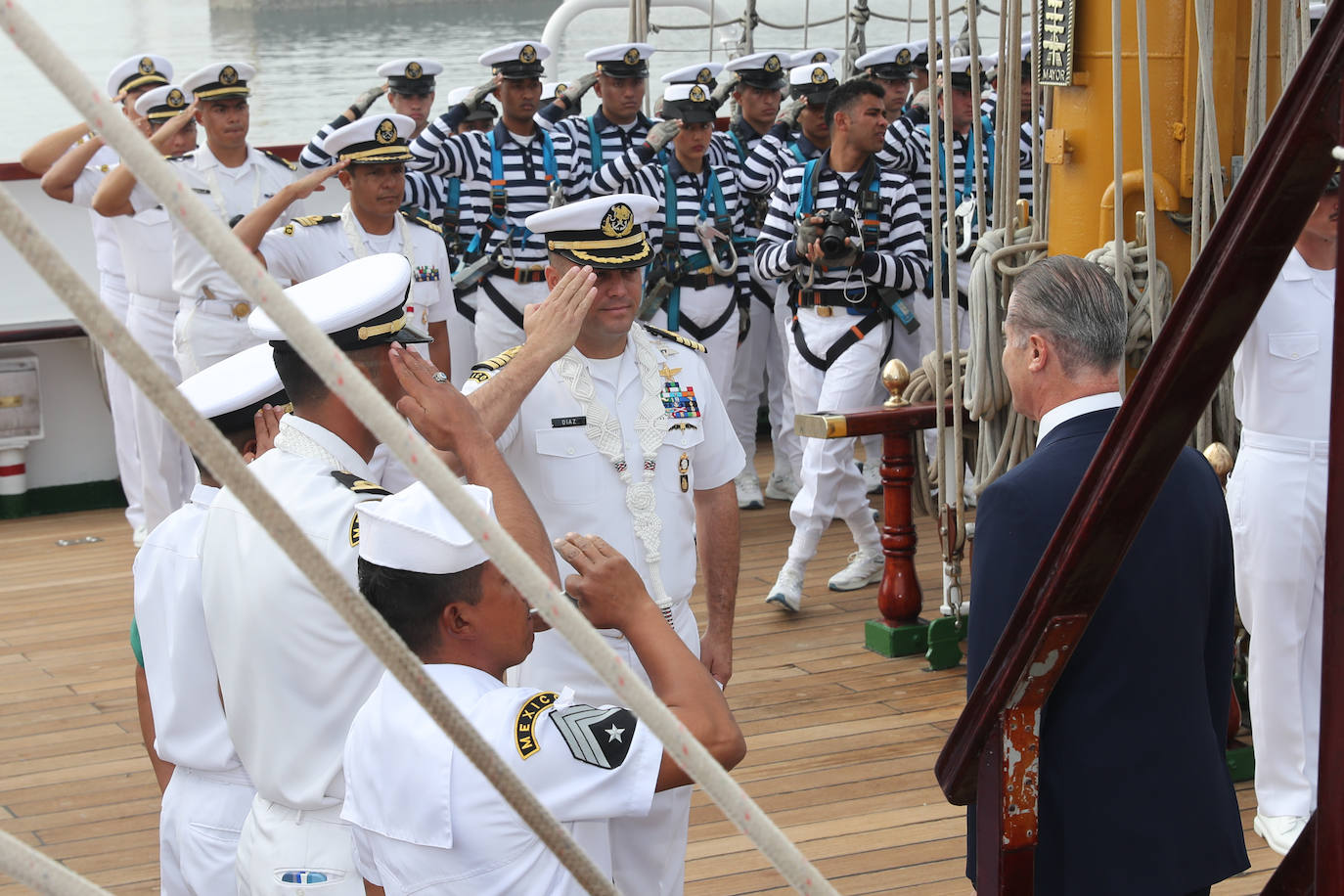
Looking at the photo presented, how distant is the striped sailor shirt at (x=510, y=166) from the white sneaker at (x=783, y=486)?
131cm

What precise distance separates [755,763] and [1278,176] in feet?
9.02

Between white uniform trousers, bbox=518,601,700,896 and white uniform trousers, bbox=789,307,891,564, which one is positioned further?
white uniform trousers, bbox=789,307,891,564

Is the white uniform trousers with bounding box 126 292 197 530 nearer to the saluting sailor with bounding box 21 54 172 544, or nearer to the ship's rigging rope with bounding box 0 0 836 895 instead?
the saluting sailor with bounding box 21 54 172 544

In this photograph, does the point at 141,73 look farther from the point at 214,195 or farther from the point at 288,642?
the point at 288,642

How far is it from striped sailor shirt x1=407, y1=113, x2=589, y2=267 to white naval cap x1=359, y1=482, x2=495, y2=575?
455 cm

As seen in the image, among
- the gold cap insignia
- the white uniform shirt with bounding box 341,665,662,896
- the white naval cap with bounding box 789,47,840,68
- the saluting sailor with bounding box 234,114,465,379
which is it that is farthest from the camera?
the white naval cap with bounding box 789,47,840,68

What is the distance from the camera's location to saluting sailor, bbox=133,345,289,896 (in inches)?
82.4

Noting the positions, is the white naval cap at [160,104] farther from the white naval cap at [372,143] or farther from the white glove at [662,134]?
Result: the white glove at [662,134]

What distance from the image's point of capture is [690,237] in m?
5.96

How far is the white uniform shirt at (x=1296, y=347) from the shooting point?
116 inches

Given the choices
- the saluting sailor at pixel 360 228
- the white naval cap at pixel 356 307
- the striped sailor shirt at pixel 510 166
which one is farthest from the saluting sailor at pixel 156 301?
the white naval cap at pixel 356 307

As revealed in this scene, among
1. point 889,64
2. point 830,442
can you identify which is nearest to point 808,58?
point 889,64

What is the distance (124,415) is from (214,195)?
97 centimetres

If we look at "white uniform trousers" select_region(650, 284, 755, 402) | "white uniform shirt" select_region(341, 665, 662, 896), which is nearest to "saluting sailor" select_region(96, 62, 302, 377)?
"white uniform trousers" select_region(650, 284, 755, 402)
